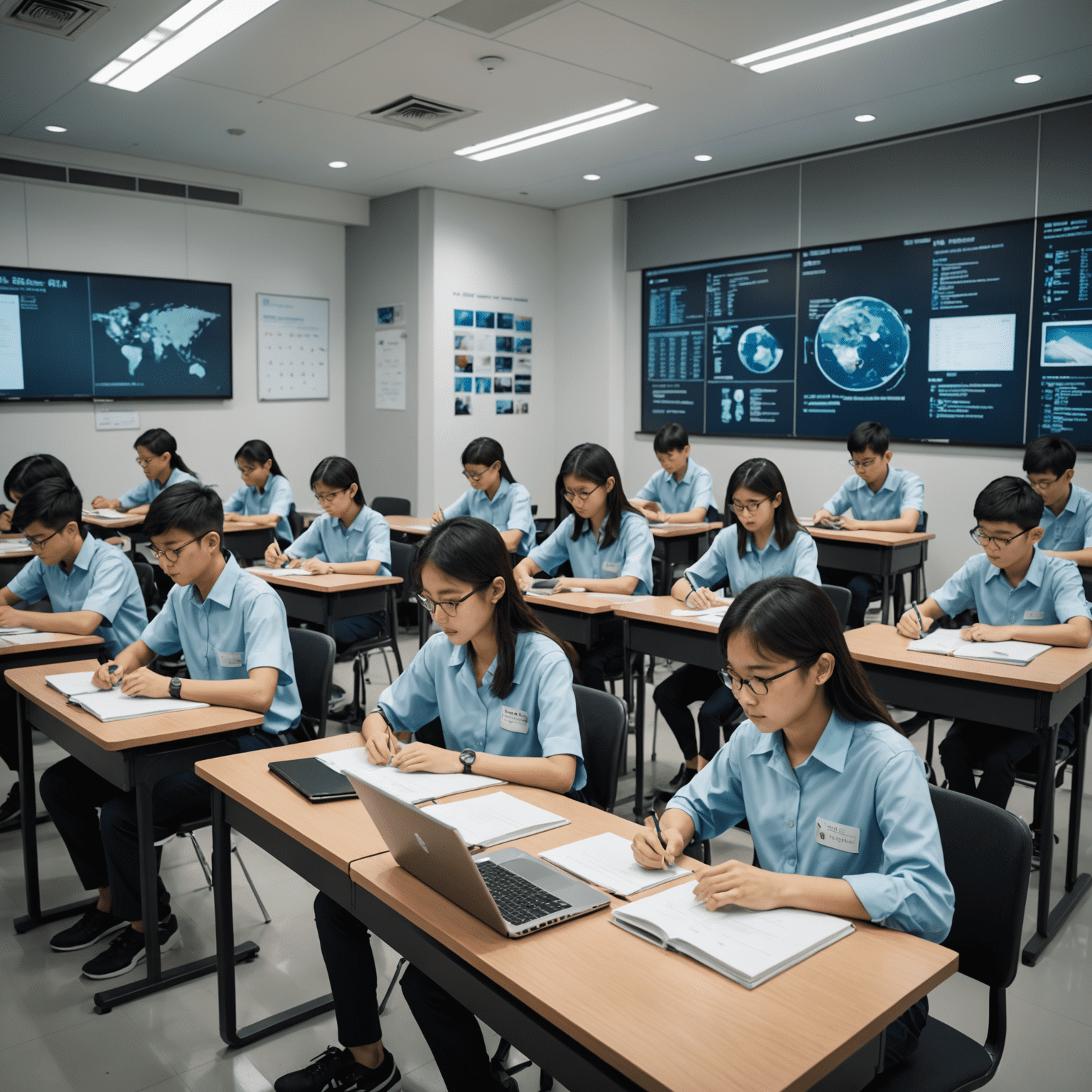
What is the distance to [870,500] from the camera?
5621mm

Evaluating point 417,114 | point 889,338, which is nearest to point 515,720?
point 417,114

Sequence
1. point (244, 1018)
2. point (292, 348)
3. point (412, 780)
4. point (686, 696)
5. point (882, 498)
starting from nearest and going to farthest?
point (412, 780)
point (244, 1018)
point (686, 696)
point (882, 498)
point (292, 348)

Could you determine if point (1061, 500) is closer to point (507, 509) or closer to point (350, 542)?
point (507, 509)

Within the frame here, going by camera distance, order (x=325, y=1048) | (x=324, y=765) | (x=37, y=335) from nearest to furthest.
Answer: (x=324, y=765)
(x=325, y=1048)
(x=37, y=335)

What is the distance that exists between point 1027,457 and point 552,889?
3.79 metres

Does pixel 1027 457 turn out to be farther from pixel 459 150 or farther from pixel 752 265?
pixel 459 150

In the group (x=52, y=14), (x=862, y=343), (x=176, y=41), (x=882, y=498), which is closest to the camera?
(x=52, y=14)

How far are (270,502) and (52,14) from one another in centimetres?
281

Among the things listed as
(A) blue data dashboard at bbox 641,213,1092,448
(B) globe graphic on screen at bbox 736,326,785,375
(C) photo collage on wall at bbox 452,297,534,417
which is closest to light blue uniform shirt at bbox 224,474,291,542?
(C) photo collage on wall at bbox 452,297,534,417

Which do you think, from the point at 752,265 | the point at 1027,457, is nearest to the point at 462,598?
the point at 1027,457

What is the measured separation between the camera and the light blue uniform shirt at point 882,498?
5.41 metres

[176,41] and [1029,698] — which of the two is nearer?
[1029,698]

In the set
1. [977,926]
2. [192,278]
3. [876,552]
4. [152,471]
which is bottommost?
[977,926]

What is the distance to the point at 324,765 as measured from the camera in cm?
201
